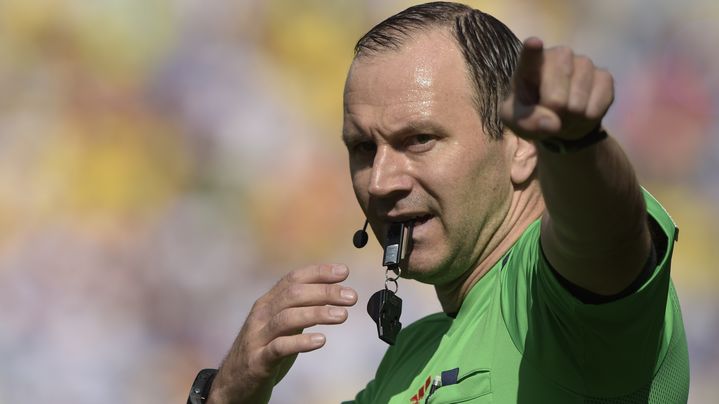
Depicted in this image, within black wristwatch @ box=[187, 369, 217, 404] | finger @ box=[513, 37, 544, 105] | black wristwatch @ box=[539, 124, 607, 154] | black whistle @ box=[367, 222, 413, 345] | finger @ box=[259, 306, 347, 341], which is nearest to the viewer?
finger @ box=[513, 37, 544, 105]

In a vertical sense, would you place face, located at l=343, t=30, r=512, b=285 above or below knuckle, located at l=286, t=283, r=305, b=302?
above

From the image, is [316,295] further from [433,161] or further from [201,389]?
[201,389]

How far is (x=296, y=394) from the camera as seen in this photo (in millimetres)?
5250

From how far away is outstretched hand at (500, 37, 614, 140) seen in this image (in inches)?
48.9

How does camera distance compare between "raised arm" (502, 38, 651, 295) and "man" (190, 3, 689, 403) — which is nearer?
"raised arm" (502, 38, 651, 295)

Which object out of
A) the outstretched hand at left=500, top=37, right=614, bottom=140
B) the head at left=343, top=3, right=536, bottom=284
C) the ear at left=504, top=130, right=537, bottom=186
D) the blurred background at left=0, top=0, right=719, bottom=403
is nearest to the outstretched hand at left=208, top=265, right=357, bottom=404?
the head at left=343, top=3, right=536, bottom=284

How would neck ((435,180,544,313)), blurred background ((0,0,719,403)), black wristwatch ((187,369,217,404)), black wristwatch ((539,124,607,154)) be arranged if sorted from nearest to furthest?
black wristwatch ((539,124,607,154))
neck ((435,180,544,313))
black wristwatch ((187,369,217,404))
blurred background ((0,0,719,403))

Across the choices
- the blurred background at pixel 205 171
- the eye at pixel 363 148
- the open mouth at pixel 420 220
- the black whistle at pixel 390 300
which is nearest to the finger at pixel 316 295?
the black whistle at pixel 390 300

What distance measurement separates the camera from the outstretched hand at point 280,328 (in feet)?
6.05

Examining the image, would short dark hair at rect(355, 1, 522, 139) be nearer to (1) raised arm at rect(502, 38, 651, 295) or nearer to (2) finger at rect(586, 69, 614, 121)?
(1) raised arm at rect(502, 38, 651, 295)

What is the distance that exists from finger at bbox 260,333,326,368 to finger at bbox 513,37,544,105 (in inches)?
27.3

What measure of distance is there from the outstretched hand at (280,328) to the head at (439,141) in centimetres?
28

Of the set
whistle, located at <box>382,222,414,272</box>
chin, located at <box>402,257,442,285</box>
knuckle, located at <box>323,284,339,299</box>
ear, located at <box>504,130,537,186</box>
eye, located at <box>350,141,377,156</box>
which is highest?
eye, located at <box>350,141,377,156</box>

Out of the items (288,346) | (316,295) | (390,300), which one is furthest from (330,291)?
(390,300)
